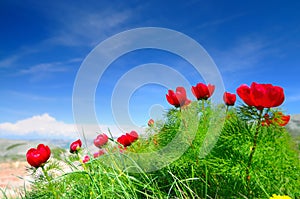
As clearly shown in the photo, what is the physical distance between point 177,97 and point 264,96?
0.83 meters

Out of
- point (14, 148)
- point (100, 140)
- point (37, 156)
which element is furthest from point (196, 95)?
point (14, 148)

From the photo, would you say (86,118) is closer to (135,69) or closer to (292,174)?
(135,69)

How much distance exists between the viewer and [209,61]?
275cm

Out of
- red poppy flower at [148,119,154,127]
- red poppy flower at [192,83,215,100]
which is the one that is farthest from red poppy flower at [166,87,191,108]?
red poppy flower at [148,119,154,127]

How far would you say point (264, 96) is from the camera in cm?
178

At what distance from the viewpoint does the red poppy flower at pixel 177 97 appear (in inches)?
97.4

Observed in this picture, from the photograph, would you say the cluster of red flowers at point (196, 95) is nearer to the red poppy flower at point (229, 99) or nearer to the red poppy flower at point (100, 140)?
the red poppy flower at point (229, 99)

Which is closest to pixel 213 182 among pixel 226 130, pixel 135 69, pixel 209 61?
pixel 226 130

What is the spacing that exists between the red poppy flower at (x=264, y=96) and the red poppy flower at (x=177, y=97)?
2.32ft

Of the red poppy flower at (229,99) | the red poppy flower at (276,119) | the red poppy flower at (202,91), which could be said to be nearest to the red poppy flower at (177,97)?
the red poppy flower at (202,91)

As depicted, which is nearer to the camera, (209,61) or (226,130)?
(226,130)

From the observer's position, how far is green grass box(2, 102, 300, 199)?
2.04 meters

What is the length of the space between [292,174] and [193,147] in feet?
2.26

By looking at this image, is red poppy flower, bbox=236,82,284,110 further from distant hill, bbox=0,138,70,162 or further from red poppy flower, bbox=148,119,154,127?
distant hill, bbox=0,138,70,162
